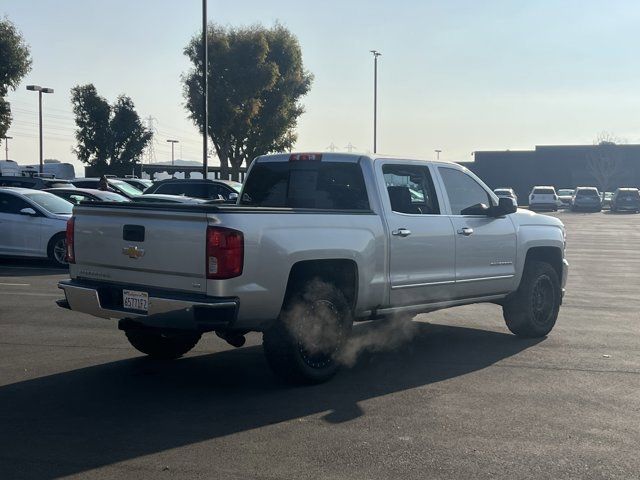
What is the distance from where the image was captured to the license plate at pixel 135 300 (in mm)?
6919

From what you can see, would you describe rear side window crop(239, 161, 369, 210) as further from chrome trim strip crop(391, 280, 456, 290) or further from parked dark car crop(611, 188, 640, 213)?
parked dark car crop(611, 188, 640, 213)

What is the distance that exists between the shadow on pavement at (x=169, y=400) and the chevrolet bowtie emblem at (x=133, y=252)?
112cm

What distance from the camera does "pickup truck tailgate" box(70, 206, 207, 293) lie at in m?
6.70

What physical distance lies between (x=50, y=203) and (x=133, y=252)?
450 inches

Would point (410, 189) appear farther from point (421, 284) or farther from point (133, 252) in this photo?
point (133, 252)

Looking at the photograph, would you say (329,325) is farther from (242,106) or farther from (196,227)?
(242,106)

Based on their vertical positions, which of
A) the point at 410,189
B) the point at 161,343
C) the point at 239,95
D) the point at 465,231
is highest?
the point at 239,95

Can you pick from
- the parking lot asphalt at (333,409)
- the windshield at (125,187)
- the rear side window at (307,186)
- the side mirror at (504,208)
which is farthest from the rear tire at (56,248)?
the windshield at (125,187)

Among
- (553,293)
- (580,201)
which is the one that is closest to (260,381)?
(553,293)

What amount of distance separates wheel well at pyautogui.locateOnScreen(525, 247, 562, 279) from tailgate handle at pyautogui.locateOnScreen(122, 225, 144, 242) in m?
4.97

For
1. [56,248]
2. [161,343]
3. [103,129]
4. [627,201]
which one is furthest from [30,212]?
[627,201]

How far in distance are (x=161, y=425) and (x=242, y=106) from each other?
4243 cm

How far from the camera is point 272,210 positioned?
694 cm

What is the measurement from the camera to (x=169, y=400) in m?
6.91
